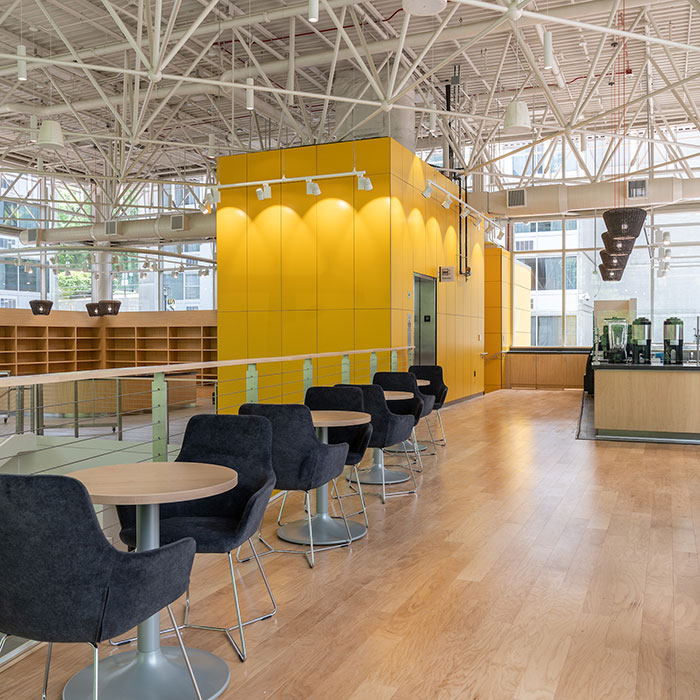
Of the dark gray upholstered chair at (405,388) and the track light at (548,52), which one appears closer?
the track light at (548,52)

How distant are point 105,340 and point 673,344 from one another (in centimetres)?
1389

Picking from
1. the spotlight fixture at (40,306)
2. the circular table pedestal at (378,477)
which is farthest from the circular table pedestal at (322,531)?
the spotlight fixture at (40,306)

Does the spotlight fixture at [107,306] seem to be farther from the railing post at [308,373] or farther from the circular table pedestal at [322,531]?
the circular table pedestal at [322,531]

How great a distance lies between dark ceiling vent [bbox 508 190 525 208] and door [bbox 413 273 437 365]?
3.06 m

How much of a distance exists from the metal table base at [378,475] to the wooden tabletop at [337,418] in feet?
3.97

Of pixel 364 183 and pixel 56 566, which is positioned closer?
pixel 56 566

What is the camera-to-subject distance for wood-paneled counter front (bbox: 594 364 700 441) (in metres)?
8.13

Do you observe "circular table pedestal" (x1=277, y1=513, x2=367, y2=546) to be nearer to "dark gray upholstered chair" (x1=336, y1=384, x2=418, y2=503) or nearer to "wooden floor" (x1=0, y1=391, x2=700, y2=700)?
"wooden floor" (x1=0, y1=391, x2=700, y2=700)

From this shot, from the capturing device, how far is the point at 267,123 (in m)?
14.3

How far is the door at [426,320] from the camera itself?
11836 millimetres

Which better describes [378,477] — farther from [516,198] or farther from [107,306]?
[107,306]

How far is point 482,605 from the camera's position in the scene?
3.40m

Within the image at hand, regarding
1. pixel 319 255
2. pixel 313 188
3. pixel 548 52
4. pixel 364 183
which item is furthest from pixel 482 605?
pixel 319 255

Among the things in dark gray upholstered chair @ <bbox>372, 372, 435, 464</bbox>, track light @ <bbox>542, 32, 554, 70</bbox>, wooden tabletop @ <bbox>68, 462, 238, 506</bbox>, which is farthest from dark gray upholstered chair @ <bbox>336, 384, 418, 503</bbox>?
track light @ <bbox>542, 32, 554, 70</bbox>
